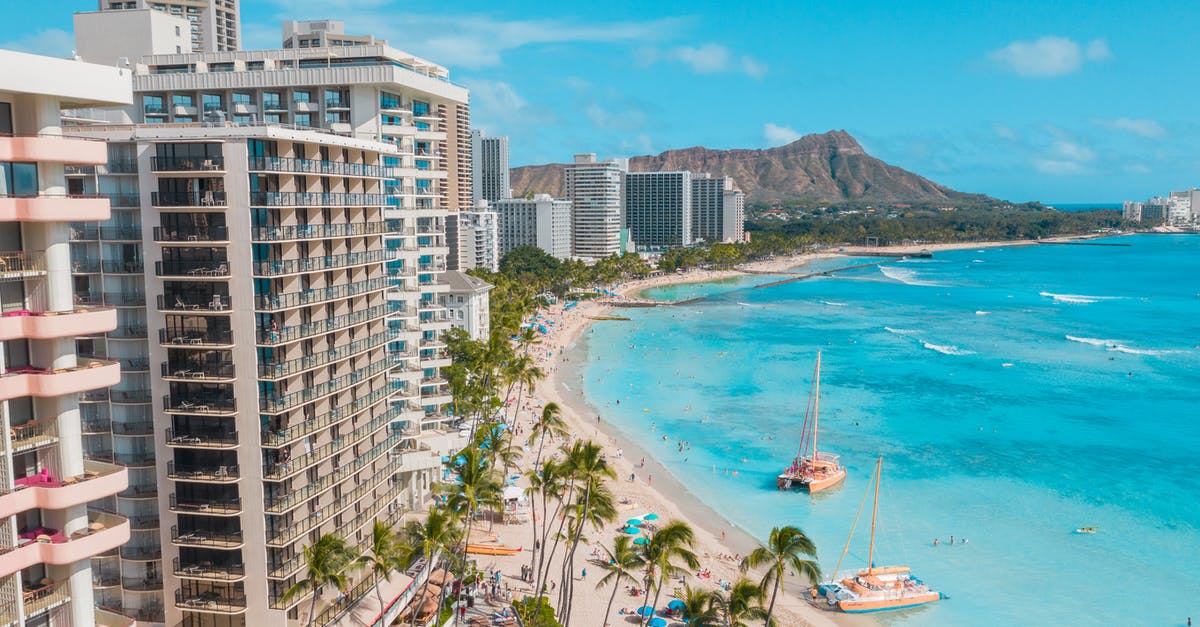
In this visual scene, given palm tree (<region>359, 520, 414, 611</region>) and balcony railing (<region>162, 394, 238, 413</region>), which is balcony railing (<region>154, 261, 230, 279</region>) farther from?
palm tree (<region>359, 520, 414, 611</region>)

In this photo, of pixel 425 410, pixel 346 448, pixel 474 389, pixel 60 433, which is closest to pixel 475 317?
pixel 474 389

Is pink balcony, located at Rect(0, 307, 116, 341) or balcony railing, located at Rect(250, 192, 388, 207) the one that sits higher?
balcony railing, located at Rect(250, 192, 388, 207)

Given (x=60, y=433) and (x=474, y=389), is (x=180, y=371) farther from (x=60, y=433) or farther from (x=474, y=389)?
(x=474, y=389)

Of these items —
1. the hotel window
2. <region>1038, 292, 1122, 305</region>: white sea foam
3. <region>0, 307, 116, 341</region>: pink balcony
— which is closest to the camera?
<region>0, 307, 116, 341</region>: pink balcony

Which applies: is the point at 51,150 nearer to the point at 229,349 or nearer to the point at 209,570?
the point at 229,349

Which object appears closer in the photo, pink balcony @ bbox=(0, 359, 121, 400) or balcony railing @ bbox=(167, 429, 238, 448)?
pink balcony @ bbox=(0, 359, 121, 400)

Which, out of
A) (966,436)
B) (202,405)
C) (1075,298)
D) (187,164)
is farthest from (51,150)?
(1075,298)

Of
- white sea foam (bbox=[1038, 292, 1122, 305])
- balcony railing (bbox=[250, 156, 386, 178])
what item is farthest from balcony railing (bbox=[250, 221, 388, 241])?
white sea foam (bbox=[1038, 292, 1122, 305])

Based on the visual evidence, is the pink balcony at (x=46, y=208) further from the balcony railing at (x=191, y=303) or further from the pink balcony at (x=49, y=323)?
the balcony railing at (x=191, y=303)
